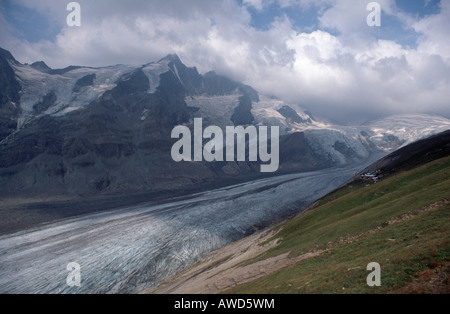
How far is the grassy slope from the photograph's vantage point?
13.0m

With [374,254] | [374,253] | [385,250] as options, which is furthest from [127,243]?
[385,250]

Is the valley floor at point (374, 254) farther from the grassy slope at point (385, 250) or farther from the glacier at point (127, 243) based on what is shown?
the glacier at point (127, 243)

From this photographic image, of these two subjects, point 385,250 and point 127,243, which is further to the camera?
point 127,243

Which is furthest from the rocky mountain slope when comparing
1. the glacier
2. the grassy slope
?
the glacier

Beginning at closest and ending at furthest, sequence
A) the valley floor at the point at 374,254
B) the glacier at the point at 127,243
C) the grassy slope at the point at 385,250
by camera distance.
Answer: the grassy slope at the point at 385,250 → the valley floor at the point at 374,254 → the glacier at the point at 127,243

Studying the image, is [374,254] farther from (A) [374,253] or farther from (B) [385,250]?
(B) [385,250]

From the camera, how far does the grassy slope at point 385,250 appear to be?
510 inches

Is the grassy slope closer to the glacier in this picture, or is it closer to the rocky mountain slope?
the rocky mountain slope

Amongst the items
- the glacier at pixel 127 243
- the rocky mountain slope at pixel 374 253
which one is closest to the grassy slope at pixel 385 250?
the rocky mountain slope at pixel 374 253

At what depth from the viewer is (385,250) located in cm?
1709
